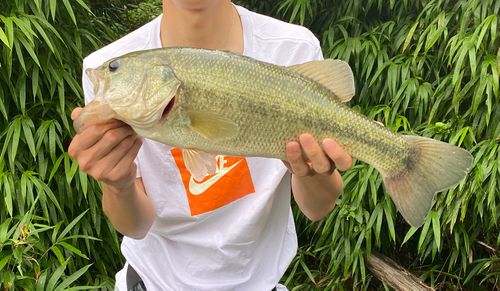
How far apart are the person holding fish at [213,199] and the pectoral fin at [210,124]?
44cm

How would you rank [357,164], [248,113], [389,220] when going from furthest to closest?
1. [357,164]
2. [389,220]
3. [248,113]

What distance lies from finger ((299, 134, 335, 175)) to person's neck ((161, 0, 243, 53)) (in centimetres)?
64

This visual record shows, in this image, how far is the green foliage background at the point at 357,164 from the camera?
2.96 meters

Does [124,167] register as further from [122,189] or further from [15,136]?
[15,136]

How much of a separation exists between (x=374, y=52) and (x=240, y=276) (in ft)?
7.84

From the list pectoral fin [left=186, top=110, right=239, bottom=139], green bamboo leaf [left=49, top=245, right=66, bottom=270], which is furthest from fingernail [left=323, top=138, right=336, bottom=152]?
green bamboo leaf [left=49, top=245, right=66, bottom=270]

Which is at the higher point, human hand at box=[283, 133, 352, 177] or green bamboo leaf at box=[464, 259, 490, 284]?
human hand at box=[283, 133, 352, 177]

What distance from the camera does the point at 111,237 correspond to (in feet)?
11.3

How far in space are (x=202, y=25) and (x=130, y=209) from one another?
0.81 m

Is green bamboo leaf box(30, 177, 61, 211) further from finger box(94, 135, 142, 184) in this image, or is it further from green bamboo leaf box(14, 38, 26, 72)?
finger box(94, 135, 142, 184)

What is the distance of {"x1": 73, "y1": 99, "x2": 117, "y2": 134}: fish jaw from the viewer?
1308 mm

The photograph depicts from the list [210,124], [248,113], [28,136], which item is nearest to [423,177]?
[248,113]

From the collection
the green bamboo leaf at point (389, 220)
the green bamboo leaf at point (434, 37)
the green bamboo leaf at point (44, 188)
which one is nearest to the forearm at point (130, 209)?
the green bamboo leaf at point (44, 188)

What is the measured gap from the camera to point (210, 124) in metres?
1.38
